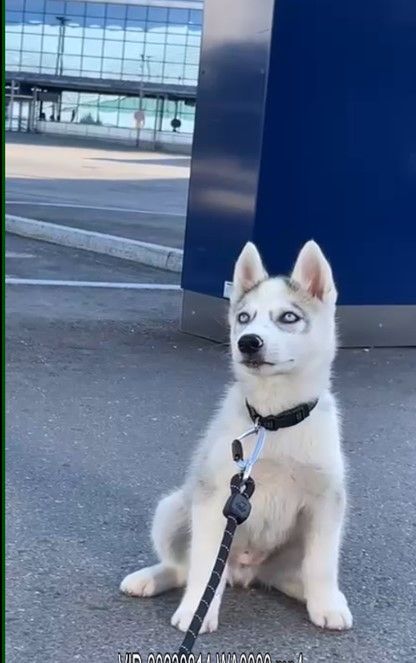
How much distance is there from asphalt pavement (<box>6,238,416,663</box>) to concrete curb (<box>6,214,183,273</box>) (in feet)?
9.54

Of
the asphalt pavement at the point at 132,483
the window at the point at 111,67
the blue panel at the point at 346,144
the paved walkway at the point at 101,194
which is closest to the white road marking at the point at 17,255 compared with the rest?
the paved walkway at the point at 101,194

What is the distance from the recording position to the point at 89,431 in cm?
576

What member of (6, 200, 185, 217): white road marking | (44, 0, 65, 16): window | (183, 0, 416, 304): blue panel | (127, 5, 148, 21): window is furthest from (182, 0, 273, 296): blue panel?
(44, 0, 65, 16): window

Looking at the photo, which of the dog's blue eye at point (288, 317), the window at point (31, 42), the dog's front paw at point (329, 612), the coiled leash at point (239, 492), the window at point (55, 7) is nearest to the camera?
the coiled leash at point (239, 492)

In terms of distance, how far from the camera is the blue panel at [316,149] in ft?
25.3

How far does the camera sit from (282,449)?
3.36m

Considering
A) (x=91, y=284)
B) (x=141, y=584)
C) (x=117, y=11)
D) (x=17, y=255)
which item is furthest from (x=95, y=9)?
(x=141, y=584)

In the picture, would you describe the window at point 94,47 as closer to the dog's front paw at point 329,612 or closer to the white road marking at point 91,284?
the white road marking at point 91,284

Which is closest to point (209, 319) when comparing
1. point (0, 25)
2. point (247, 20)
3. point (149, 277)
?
point (247, 20)

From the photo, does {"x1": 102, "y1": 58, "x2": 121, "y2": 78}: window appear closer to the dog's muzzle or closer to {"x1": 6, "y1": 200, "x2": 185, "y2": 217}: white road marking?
{"x1": 6, "y1": 200, "x2": 185, "y2": 217}: white road marking

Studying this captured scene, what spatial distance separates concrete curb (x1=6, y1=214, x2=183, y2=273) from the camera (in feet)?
40.4

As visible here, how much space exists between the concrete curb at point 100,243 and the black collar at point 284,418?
880cm

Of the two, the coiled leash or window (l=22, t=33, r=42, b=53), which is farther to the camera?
window (l=22, t=33, r=42, b=53)

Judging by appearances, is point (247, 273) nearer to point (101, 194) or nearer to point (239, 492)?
point (239, 492)
